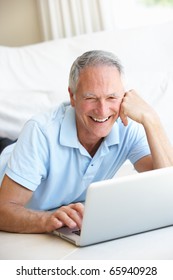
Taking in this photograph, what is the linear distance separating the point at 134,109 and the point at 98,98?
126 millimetres

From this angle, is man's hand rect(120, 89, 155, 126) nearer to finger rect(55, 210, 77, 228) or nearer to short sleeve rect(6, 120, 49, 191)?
short sleeve rect(6, 120, 49, 191)

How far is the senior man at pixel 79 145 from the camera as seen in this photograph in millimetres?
1367

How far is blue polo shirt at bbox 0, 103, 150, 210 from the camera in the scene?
Answer: 4.54ft

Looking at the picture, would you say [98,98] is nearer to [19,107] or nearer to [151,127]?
[151,127]

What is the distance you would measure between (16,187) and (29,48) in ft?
4.91

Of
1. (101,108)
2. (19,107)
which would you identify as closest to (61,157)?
(101,108)

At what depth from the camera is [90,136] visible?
1499 mm

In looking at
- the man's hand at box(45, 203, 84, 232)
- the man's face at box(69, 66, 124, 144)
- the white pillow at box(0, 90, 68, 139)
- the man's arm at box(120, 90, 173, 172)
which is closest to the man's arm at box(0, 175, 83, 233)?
the man's hand at box(45, 203, 84, 232)

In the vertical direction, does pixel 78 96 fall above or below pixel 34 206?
above

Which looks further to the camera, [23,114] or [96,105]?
[23,114]

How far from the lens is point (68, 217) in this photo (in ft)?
3.92

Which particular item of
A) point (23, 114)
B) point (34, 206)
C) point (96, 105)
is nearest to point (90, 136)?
point (96, 105)

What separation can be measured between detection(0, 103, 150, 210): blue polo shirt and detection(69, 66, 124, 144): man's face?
0.06 metres
